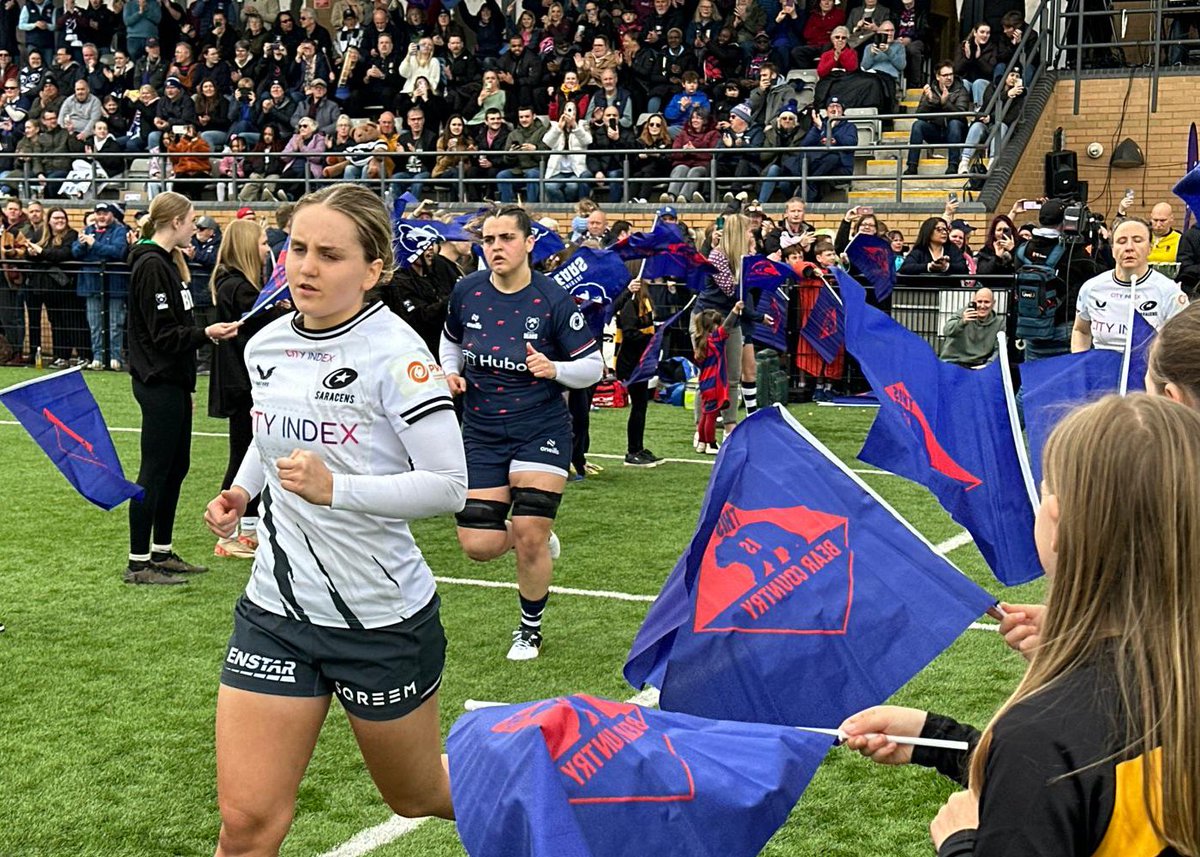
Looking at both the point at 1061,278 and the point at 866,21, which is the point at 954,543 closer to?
the point at 1061,278

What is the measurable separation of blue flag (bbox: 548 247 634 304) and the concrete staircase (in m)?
9.00

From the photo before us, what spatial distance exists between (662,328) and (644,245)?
79 centimetres

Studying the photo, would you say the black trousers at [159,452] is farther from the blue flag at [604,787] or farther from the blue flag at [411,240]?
the blue flag at [604,787]

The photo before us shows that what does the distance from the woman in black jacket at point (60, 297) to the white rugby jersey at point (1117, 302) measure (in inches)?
547

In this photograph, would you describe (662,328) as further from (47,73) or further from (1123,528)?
(47,73)

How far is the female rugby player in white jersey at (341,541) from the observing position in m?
3.78

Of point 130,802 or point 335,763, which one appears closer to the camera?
point 130,802

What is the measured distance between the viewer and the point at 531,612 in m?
7.14

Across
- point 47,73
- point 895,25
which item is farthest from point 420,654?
point 47,73

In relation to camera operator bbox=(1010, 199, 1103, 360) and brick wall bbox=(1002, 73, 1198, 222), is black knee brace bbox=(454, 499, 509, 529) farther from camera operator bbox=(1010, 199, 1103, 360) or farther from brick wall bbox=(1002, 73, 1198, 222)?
brick wall bbox=(1002, 73, 1198, 222)

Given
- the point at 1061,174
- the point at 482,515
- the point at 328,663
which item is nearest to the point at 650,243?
the point at 482,515

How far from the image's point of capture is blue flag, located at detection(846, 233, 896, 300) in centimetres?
1577

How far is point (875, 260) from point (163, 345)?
9.32 m

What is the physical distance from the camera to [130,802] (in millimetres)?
5367
